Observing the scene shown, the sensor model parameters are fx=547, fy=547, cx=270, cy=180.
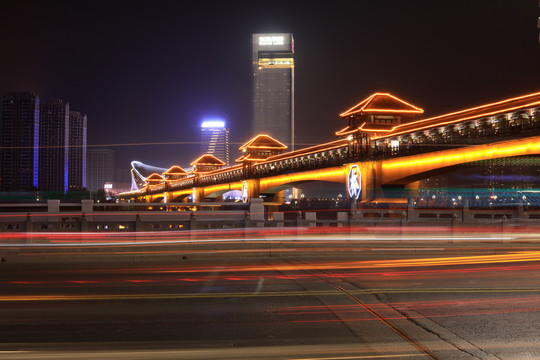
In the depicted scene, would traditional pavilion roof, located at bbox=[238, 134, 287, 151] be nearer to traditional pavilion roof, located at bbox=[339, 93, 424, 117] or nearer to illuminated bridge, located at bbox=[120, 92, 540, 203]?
illuminated bridge, located at bbox=[120, 92, 540, 203]

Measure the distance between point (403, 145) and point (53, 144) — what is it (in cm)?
15551

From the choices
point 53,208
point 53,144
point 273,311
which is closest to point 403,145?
point 53,208

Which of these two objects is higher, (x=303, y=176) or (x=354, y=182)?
(x=303, y=176)

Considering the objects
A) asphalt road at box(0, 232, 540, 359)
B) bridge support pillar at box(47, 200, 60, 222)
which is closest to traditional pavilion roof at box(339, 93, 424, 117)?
bridge support pillar at box(47, 200, 60, 222)

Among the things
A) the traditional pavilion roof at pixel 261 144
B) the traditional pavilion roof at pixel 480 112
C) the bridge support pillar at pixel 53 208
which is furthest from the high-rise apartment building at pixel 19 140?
the bridge support pillar at pixel 53 208

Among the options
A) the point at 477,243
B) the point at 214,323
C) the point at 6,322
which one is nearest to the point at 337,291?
the point at 214,323

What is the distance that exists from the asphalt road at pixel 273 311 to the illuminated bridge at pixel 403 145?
978 inches

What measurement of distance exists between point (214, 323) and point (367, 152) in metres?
49.5

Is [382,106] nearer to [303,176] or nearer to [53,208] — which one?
[303,176]

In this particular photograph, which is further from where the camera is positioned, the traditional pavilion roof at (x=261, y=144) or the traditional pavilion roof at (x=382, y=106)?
the traditional pavilion roof at (x=261, y=144)

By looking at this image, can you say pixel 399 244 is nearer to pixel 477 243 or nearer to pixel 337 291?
pixel 477 243

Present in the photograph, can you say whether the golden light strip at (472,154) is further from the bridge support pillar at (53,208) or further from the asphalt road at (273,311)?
the bridge support pillar at (53,208)

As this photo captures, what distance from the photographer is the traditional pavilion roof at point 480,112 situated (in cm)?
3916

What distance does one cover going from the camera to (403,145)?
5294cm
